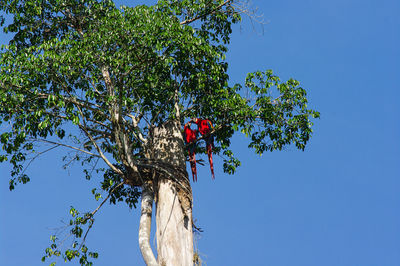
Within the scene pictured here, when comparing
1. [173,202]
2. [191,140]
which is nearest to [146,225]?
[173,202]

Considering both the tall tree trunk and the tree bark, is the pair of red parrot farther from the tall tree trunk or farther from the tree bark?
the tree bark

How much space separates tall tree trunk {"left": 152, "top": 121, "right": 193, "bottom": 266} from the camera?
1184cm

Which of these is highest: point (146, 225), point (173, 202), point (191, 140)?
point (191, 140)

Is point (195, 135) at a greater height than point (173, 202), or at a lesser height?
greater

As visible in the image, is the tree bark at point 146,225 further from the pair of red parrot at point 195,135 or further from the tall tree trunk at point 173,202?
the pair of red parrot at point 195,135

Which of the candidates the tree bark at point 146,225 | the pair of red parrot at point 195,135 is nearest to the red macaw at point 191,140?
the pair of red parrot at point 195,135

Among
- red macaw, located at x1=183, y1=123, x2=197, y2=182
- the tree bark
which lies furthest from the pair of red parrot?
the tree bark

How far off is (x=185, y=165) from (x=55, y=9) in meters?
5.67

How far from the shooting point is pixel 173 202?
40.7 ft

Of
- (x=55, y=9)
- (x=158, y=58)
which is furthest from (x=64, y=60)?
(x=55, y=9)

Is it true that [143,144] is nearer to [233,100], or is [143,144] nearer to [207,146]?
[207,146]

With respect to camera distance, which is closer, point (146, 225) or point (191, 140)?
point (146, 225)

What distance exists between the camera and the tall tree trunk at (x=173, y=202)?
1184 cm

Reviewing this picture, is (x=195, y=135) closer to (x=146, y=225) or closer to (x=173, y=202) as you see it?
(x=173, y=202)
